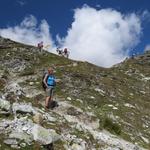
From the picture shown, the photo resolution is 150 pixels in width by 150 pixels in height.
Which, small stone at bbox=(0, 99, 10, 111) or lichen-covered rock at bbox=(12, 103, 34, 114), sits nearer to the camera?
small stone at bbox=(0, 99, 10, 111)

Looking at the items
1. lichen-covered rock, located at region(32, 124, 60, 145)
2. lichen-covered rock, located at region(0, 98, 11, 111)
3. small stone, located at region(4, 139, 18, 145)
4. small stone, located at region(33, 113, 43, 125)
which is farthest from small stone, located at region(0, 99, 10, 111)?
small stone, located at region(4, 139, 18, 145)

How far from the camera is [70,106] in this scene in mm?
27781

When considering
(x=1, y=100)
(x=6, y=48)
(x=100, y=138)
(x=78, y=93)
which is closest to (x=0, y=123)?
(x=1, y=100)

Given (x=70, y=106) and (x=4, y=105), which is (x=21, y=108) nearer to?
(x=4, y=105)

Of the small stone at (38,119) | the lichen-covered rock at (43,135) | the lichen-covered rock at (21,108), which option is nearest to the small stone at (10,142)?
the lichen-covered rock at (43,135)

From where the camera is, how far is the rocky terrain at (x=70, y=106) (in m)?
19.9

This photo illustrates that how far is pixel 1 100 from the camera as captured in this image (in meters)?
22.0

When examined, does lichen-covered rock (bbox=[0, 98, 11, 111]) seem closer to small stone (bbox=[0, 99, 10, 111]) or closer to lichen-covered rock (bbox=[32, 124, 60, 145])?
small stone (bbox=[0, 99, 10, 111])

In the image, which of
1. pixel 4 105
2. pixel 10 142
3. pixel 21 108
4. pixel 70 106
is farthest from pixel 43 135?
pixel 70 106

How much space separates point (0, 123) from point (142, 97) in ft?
66.9

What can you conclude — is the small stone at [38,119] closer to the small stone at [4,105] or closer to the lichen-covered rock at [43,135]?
the lichen-covered rock at [43,135]

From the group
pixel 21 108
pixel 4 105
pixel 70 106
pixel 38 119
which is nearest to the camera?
pixel 38 119

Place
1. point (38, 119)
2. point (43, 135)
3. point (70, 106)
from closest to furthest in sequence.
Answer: point (43, 135) → point (38, 119) → point (70, 106)

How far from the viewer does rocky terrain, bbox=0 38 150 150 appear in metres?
19.9
